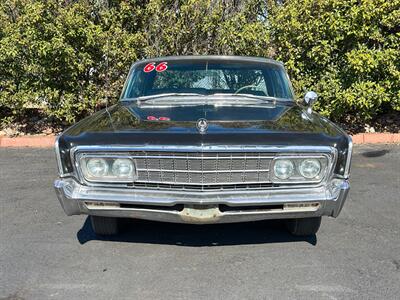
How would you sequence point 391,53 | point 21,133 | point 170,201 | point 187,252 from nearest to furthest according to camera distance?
point 170,201
point 187,252
point 391,53
point 21,133

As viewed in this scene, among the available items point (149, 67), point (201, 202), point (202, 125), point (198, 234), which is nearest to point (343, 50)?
point (149, 67)

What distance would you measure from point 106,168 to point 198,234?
120cm

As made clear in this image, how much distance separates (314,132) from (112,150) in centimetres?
146

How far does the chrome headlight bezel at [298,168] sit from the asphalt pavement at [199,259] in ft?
2.27

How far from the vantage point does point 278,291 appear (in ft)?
10.1

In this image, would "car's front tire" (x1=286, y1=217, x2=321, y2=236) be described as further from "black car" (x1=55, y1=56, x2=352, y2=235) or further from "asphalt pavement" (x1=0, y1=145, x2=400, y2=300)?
"black car" (x1=55, y1=56, x2=352, y2=235)

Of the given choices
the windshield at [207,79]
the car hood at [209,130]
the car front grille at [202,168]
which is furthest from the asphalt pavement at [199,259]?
the windshield at [207,79]

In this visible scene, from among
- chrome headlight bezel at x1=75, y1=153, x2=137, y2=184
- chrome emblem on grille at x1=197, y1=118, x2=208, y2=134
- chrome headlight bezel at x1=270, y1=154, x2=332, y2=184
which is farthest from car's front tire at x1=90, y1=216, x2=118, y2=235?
chrome headlight bezel at x1=270, y1=154, x2=332, y2=184

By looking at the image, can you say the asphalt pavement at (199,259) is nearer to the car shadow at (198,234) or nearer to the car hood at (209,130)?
the car shadow at (198,234)

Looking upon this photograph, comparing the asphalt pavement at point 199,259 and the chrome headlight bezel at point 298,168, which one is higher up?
the chrome headlight bezel at point 298,168

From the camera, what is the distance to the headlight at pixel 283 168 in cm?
321

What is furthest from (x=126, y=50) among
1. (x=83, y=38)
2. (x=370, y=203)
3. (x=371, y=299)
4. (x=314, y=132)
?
(x=371, y=299)

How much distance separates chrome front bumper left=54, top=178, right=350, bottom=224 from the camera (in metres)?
3.17

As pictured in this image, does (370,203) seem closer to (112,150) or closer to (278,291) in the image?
(278,291)
